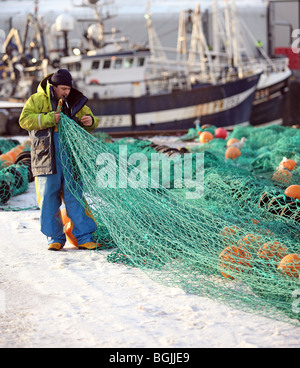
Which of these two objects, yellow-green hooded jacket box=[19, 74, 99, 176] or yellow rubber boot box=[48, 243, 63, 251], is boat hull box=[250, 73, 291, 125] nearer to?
yellow-green hooded jacket box=[19, 74, 99, 176]

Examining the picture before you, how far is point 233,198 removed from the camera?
5285 mm

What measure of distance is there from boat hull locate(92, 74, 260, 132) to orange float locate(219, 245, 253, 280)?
16.4 meters

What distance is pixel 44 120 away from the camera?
4.41 metres

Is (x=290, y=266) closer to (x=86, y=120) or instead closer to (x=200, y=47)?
(x=86, y=120)

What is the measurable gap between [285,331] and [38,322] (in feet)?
4.28

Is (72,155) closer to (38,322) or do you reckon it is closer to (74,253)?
(74,253)

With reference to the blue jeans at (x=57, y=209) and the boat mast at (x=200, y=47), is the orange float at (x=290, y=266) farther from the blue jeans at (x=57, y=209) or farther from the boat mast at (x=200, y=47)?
the boat mast at (x=200, y=47)

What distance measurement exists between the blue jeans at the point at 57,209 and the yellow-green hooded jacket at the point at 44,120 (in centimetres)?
7

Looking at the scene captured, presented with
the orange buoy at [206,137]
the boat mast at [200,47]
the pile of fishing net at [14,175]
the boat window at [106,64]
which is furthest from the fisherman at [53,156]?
the boat mast at [200,47]

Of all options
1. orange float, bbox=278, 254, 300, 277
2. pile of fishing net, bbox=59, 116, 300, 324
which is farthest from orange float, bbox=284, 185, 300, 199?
orange float, bbox=278, 254, 300, 277

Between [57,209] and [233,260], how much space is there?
62.2 inches

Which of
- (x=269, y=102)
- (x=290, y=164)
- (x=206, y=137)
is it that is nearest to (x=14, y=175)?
(x=290, y=164)

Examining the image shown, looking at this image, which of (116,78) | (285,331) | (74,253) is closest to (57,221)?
(74,253)

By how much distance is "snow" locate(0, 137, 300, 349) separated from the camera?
2.88m
